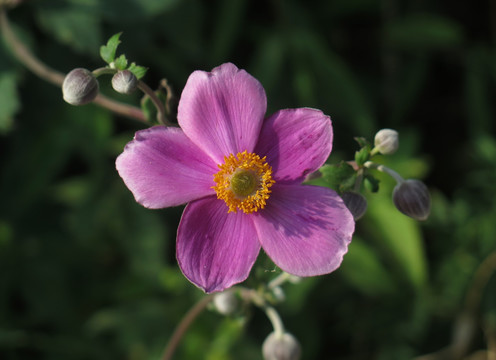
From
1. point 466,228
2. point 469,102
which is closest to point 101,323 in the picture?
point 466,228

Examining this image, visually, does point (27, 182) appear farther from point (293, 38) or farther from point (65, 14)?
point (293, 38)

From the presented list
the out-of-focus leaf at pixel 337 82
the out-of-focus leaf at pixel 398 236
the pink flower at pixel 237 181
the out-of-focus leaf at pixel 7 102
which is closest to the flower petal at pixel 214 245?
the pink flower at pixel 237 181

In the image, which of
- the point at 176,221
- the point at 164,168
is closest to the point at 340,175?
the point at 164,168

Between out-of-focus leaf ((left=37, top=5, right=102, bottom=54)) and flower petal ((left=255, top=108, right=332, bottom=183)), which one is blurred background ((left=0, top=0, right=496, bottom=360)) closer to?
out-of-focus leaf ((left=37, top=5, right=102, bottom=54))

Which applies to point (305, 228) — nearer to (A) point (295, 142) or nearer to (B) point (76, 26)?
(A) point (295, 142)

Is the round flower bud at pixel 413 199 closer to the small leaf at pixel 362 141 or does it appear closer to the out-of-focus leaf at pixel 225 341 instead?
the small leaf at pixel 362 141

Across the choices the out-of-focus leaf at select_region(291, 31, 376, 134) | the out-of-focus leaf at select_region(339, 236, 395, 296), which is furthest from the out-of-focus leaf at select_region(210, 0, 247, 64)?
the out-of-focus leaf at select_region(339, 236, 395, 296)
